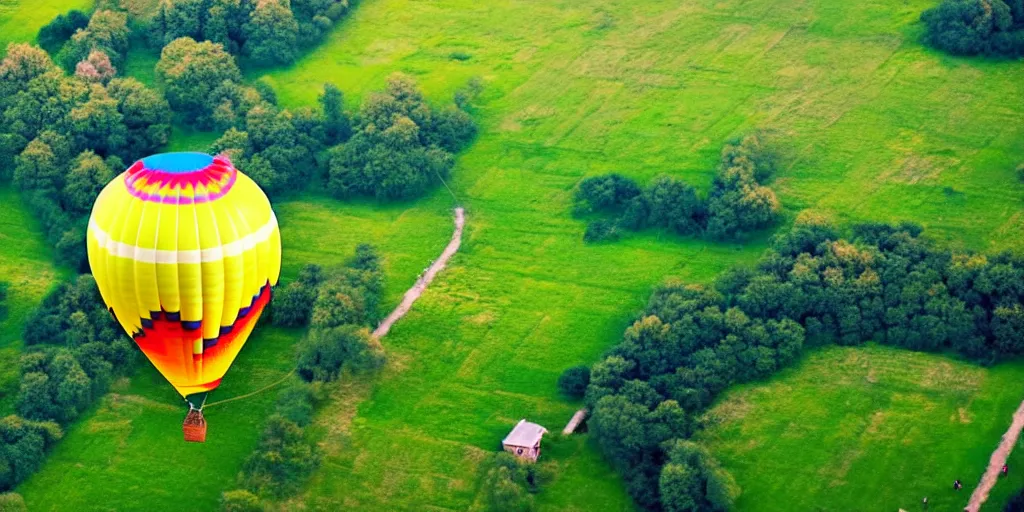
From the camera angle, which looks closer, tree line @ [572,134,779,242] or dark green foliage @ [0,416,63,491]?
dark green foliage @ [0,416,63,491]

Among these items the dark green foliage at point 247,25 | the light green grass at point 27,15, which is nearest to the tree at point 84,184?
the dark green foliage at point 247,25

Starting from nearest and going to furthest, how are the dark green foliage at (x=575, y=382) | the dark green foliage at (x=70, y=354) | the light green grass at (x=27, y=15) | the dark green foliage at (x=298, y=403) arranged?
the dark green foliage at (x=298, y=403)
the dark green foliage at (x=575, y=382)
the dark green foliage at (x=70, y=354)
the light green grass at (x=27, y=15)

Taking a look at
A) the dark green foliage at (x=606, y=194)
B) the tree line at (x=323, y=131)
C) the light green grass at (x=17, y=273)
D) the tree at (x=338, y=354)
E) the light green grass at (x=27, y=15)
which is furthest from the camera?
the light green grass at (x=27, y=15)

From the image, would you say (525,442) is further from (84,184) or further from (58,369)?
(84,184)

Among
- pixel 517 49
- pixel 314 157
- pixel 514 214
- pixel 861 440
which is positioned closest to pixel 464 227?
pixel 514 214

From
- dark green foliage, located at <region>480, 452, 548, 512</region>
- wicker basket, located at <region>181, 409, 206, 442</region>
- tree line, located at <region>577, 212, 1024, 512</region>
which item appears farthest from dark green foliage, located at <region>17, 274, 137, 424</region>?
tree line, located at <region>577, 212, 1024, 512</region>

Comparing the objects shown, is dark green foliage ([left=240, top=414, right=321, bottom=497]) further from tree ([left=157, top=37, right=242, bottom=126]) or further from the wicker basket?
tree ([left=157, top=37, right=242, bottom=126])

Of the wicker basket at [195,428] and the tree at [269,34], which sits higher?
the tree at [269,34]

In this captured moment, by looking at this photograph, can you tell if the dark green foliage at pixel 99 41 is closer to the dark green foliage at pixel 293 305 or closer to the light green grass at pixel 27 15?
the light green grass at pixel 27 15
